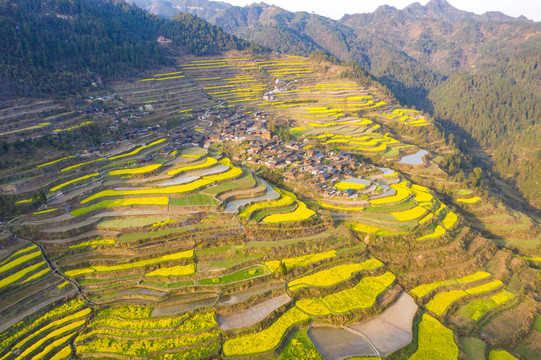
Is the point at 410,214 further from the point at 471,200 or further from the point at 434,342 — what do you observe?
the point at 434,342

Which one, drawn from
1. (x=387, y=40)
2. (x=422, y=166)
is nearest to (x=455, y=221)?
(x=422, y=166)

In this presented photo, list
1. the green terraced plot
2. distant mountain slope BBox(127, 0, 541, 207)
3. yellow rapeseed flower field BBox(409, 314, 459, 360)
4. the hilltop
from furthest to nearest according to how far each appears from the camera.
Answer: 1. distant mountain slope BBox(127, 0, 541, 207)
2. the green terraced plot
3. the hilltop
4. yellow rapeseed flower field BBox(409, 314, 459, 360)

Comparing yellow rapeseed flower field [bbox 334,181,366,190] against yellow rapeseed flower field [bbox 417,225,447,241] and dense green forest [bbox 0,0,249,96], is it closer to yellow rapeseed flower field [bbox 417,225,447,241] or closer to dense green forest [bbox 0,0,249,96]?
yellow rapeseed flower field [bbox 417,225,447,241]

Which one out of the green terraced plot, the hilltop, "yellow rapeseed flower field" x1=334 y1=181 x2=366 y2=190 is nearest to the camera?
the hilltop

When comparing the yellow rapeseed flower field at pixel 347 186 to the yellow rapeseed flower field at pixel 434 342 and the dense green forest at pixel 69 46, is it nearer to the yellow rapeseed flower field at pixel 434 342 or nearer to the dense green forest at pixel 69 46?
the yellow rapeseed flower field at pixel 434 342

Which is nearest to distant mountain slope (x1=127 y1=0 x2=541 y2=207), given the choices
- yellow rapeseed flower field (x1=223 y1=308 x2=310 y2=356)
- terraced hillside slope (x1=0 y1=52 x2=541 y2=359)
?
terraced hillside slope (x1=0 y1=52 x2=541 y2=359)

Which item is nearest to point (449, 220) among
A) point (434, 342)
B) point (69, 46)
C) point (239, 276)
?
point (434, 342)

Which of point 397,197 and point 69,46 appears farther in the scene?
point 69,46

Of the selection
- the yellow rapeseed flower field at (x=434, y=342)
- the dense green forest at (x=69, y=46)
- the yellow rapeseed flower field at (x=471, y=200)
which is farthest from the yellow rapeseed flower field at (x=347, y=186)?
the dense green forest at (x=69, y=46)
